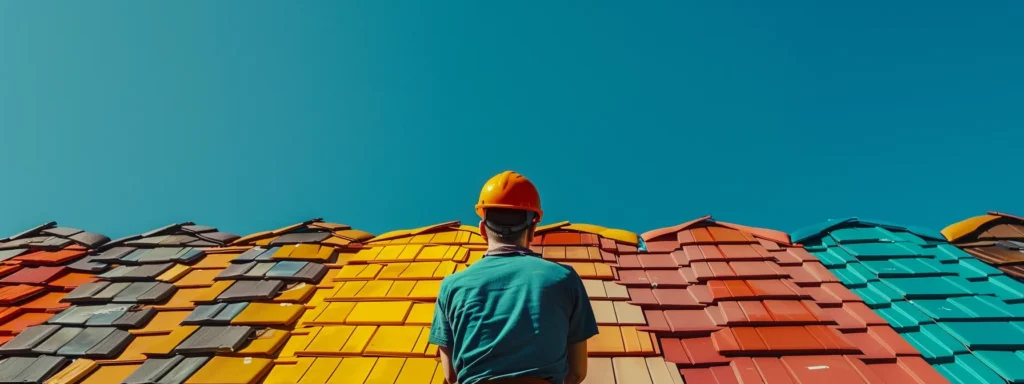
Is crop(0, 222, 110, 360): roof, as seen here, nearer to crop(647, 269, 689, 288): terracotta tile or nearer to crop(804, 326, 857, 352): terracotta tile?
crop(647, 269, 689, 288): terracotta tile

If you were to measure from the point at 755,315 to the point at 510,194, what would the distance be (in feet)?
7.81

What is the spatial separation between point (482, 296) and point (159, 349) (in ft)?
10.0

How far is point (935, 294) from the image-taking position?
12.8ft

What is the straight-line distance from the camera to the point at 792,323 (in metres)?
3.48

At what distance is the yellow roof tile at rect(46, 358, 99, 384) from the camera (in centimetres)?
342

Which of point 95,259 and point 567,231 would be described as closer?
point 567,231

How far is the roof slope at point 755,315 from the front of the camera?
3.11 metres

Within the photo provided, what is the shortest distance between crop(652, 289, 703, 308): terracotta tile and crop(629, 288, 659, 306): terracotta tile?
38mm

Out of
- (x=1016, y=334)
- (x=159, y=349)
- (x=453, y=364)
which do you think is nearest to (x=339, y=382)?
(x=453, y=364)

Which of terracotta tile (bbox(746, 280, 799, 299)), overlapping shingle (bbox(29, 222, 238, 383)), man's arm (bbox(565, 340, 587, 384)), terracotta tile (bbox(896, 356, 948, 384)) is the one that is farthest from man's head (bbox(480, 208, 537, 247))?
overlapping shingle (bbox(29, 222, 238, 383))

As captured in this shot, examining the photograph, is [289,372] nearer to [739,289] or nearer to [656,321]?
[656,321]

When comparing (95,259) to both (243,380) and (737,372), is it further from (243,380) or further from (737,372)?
(737,372)

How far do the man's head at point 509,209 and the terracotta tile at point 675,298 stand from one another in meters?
1.99

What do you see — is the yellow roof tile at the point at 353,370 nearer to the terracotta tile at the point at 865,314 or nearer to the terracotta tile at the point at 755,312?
the terracotta tile at the point at 755,312
